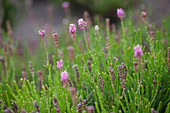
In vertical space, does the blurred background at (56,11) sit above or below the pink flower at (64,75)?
above

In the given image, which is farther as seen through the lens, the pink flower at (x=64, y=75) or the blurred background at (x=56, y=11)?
the blurred background at (x=56, y=11)

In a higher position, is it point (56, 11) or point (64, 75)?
point (56, 11)

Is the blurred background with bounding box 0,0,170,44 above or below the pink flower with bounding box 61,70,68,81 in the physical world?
above

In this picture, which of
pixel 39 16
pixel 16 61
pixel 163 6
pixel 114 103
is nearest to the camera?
pixel 114 103

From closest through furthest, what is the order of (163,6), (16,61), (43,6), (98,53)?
(98,53)
(16,61)
(163,6)
(43,6)

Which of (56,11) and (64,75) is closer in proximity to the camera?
(64,75)

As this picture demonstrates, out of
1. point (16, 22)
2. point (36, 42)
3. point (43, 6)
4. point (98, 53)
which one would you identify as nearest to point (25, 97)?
point (98, 53)

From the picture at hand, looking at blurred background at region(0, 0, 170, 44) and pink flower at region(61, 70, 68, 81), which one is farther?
blurred background at region(0, 0, 170, 44)

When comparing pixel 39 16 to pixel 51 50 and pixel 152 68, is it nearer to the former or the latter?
pixel 51 50
